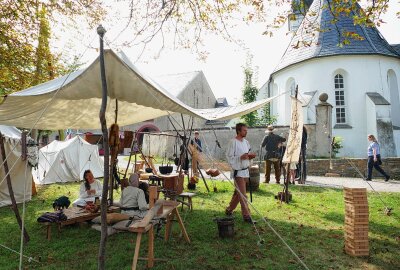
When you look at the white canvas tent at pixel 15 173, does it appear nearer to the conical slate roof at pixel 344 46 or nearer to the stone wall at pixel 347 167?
the stone wall at pixel 347 167

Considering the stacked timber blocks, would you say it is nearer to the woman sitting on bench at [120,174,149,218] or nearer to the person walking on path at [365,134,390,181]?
the woman sitting on bench at [120,174,149,218]

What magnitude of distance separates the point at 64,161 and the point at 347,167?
1152cm

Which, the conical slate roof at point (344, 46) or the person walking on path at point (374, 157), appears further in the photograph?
the conical slate roof at point (344, 46)

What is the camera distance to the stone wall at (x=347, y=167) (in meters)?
11.7

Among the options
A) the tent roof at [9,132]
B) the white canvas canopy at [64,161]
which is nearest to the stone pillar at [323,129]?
the white canvas canopy at [64,161]

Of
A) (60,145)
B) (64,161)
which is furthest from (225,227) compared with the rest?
(60,145)

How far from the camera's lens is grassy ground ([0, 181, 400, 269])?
4.23 meters

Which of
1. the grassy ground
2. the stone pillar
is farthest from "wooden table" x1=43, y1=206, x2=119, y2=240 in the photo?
the stone pillar

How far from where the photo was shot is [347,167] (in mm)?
12359

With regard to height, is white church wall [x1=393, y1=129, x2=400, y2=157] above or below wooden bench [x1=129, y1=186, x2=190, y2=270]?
above

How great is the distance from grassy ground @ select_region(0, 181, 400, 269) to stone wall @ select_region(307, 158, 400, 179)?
4.93 m

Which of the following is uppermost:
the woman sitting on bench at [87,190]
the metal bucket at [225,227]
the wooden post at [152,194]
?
the wooden post at [152,194]

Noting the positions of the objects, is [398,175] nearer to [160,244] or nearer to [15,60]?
[160,244]

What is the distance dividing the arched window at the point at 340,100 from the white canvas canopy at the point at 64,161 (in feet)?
46.8
